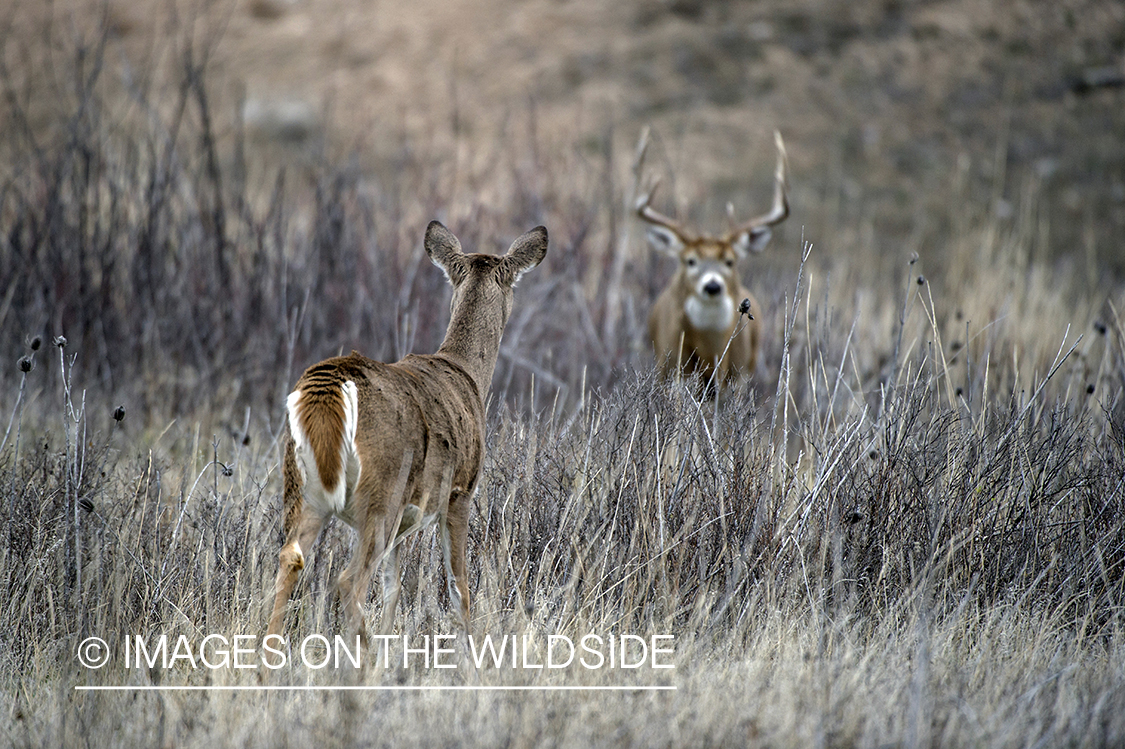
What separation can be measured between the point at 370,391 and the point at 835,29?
2648 cm

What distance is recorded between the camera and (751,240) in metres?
8.38

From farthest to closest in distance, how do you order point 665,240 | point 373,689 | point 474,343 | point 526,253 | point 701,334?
point 665,240, point 701,334, point 526,253, point 474,343, point 373,689

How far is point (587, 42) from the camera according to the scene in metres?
27.2

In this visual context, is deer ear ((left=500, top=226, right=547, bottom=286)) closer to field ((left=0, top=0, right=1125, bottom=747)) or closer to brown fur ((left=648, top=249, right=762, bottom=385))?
field ((left=0, top=0, right=1125, bottom=747))

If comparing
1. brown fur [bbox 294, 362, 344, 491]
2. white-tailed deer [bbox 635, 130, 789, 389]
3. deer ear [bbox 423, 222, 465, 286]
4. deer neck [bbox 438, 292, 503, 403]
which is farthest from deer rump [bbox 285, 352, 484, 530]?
white-tailed deer [bbox 635, 130, 789, 389]

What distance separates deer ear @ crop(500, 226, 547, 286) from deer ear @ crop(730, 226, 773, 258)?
13.1ft

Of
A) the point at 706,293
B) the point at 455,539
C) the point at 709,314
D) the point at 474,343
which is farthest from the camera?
the point at 709,314

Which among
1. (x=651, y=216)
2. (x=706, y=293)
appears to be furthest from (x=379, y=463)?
(x=651, y=216)

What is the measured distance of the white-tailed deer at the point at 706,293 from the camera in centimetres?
781

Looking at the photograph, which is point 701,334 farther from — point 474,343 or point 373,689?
point 373,689

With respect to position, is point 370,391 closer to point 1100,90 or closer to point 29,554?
point 29,554

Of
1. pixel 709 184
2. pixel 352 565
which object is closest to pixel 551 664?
pixel 352 565

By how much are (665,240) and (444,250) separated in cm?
425

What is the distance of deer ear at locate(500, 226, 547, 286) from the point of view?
14.5ft
